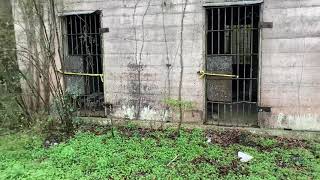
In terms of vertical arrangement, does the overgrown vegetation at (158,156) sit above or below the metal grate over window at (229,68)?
below

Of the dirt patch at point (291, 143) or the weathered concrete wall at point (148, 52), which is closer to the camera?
the dirt patch at point (291, 143)

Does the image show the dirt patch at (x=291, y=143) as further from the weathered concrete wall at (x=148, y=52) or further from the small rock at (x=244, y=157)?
the weathered concrete wall at (x=148, y=52)

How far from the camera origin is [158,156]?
565cm

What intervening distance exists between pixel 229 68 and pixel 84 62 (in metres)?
3.28

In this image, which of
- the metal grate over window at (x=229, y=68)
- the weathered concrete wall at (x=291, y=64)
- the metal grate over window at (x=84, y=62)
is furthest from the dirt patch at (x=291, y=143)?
the metal grate over window at (x=84, y=62)

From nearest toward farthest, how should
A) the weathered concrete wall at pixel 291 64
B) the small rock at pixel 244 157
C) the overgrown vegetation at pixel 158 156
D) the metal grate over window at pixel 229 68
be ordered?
the overgrown vegetation at pixel 158 156, the small rock at pixel 244 157, the weathered concrete wall at pixel 291 64, the metal grate over window at pixel 229 68

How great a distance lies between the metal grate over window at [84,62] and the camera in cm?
744

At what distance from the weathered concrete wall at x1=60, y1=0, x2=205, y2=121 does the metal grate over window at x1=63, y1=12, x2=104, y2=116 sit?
33 cm

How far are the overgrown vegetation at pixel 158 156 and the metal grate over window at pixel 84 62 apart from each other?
1090 millimetres

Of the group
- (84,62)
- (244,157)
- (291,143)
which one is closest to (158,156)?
(244,157)

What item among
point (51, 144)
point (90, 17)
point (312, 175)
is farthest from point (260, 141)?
point (90, 17)

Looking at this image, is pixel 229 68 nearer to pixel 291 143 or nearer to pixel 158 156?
pixel 291 143

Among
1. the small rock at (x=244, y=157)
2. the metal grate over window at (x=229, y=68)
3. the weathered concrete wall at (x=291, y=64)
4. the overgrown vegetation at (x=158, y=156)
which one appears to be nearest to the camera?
the overgrown vegetation at (x=158, y=156)

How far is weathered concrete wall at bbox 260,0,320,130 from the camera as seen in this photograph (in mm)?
5895
